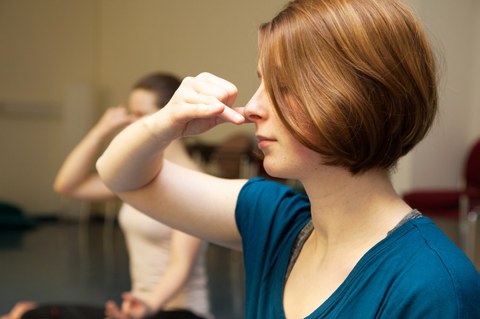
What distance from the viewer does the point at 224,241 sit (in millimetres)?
916

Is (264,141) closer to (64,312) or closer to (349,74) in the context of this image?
(349,74)

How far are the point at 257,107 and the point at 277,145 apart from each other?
1.9 inches

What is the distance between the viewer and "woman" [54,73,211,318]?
1.50 meters

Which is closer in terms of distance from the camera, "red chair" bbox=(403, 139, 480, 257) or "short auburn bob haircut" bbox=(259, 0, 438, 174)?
"short auburn bob haircut" bbox=(259, 0, 438, 174)

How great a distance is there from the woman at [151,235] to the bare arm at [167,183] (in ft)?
1.96

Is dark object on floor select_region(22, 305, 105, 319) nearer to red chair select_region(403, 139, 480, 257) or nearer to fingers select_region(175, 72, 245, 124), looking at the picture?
fingers select_region(175, 72, 245, 124)

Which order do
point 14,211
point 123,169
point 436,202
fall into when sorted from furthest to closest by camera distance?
point 14,211 < point 436,202 < point 123,169

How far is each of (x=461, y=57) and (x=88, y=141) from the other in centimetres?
279

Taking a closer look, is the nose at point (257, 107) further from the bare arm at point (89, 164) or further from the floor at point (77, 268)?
the floor at point (77, 268)

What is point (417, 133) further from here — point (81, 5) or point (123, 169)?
point (81, 5)

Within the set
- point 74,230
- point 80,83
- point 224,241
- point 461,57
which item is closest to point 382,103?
point 224,241

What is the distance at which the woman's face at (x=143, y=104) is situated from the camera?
5.20 ft

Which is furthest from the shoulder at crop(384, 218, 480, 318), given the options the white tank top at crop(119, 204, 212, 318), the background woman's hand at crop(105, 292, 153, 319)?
the white tank top at crop(119, 204, 212, 318)

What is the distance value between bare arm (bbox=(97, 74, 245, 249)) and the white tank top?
25.8 inches
